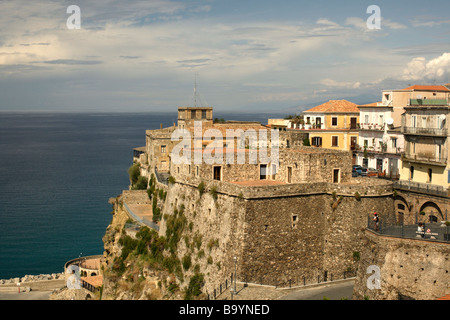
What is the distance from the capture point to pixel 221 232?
33.1m

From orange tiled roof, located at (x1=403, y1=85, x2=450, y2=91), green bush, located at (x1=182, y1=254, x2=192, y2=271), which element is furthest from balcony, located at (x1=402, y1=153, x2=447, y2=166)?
green bush, located at (x1=182, y1=254, x2=192, y2=271)

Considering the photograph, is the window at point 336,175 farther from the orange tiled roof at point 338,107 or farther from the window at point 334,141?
the orange tiled roof at point 338,107

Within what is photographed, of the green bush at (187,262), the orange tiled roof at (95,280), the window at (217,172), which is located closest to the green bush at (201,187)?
the window at (217,172)

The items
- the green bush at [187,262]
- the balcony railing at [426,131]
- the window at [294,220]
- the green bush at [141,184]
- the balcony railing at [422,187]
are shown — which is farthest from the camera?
the green bush at [141,184]

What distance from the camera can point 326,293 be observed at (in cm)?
3088

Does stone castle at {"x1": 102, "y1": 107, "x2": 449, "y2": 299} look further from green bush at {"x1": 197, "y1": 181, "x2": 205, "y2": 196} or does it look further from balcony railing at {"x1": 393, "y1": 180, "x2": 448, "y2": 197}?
balcony railing at {"x1": 393, "y1": 180, "x2": 448, "y2": 197}

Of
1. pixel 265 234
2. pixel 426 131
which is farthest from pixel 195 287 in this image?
pixel 426 131

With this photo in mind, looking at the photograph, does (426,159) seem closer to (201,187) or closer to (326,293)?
(326,293)

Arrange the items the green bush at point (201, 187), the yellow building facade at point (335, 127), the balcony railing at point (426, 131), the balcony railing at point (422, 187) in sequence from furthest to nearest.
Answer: the yellow building facade at point (335, 127)
the balcony railing at point (426, 131)
the balcony railing at point (422, 187)
the green bush at point (201, 187)

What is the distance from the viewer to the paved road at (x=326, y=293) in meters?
29.9

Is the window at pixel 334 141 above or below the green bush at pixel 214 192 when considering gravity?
above

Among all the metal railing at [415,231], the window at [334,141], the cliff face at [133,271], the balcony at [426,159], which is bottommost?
the cliff face at [133,271]
